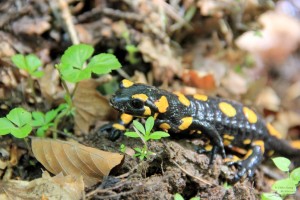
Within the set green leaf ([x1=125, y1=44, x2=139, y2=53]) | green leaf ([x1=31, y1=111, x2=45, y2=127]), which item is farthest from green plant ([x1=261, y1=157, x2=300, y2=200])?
green leaf ([x1=125, y1=44, x2=139, y2=53])

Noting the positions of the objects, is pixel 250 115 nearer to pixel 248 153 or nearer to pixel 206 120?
pixel 248 153

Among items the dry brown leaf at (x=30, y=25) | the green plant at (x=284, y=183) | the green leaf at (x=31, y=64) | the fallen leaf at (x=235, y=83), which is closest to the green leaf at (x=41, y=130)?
the green leaf at (x=31, y=64)

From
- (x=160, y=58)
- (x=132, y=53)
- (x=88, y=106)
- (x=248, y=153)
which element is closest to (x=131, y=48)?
(x=132, y=53)

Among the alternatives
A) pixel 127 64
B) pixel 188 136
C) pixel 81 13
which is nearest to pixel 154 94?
pixel 188 136

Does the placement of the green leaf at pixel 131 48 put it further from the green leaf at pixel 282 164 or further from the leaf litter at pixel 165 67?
the green leaf at pixel 282 164

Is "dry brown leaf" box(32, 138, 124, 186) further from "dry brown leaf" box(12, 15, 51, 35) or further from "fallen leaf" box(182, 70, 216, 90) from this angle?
"fallen leaf" box(182, 70, 216, 90)

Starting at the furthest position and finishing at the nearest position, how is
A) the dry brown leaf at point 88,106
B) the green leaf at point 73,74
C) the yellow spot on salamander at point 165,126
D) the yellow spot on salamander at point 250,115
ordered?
the yellow spot on salamander at point 250,115, the dry brown leaf at point 88,106, the yellow spot on salamander at point 165,126, the green leaf at point 73,74
